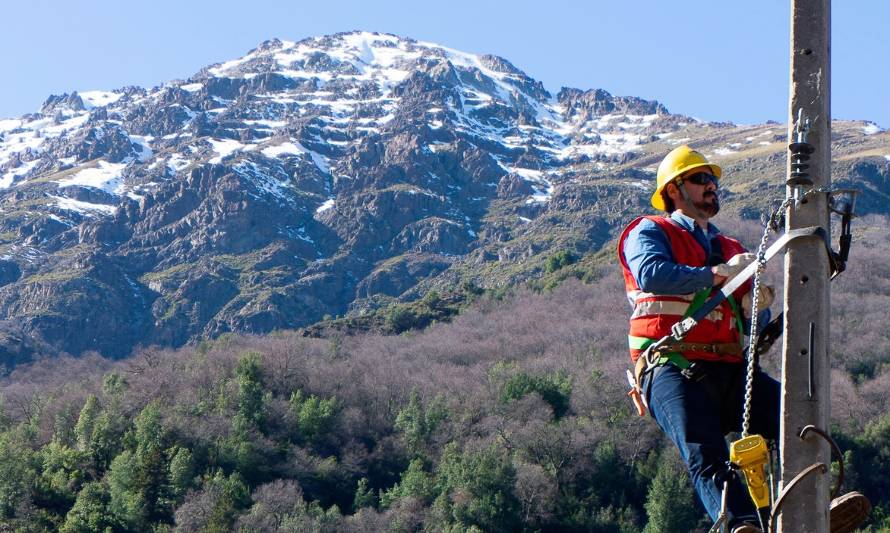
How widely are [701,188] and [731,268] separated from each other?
0.87 m

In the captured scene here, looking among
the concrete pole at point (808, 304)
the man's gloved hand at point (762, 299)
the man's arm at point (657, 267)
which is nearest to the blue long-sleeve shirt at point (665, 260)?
the man's arm at point (657, 267)

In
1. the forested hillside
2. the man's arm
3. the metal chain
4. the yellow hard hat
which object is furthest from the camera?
the forested hillside

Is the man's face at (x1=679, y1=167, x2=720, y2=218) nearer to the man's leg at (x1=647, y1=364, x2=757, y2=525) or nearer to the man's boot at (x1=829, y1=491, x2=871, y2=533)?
the man's leg at (x1=647, y1=364, x2=757, y2=525)

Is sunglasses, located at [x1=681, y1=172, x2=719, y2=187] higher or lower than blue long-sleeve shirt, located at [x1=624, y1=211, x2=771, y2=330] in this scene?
higher

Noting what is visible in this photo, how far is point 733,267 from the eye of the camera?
6637mm

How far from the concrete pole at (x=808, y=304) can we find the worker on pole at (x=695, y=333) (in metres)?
0.79

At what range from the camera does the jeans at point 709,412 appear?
21.5 ft

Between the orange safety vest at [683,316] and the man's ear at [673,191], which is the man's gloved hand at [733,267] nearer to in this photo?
the orange safety vest at [683,316]

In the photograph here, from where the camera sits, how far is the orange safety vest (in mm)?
6926

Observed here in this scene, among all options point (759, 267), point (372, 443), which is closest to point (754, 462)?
point (759, 267)

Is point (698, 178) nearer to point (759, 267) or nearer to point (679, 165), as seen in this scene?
point (679, 165)

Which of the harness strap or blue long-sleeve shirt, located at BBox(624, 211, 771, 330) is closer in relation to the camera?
blue long-sleeve shirt, located at BBox(624, 211, 771, 330)

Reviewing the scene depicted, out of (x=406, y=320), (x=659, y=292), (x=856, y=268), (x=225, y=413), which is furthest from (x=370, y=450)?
(x=659, y=292)


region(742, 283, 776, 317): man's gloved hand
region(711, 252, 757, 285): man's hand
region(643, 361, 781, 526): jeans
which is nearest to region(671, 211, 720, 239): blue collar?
region(742, 283, 776, 317): man's gloved hand
